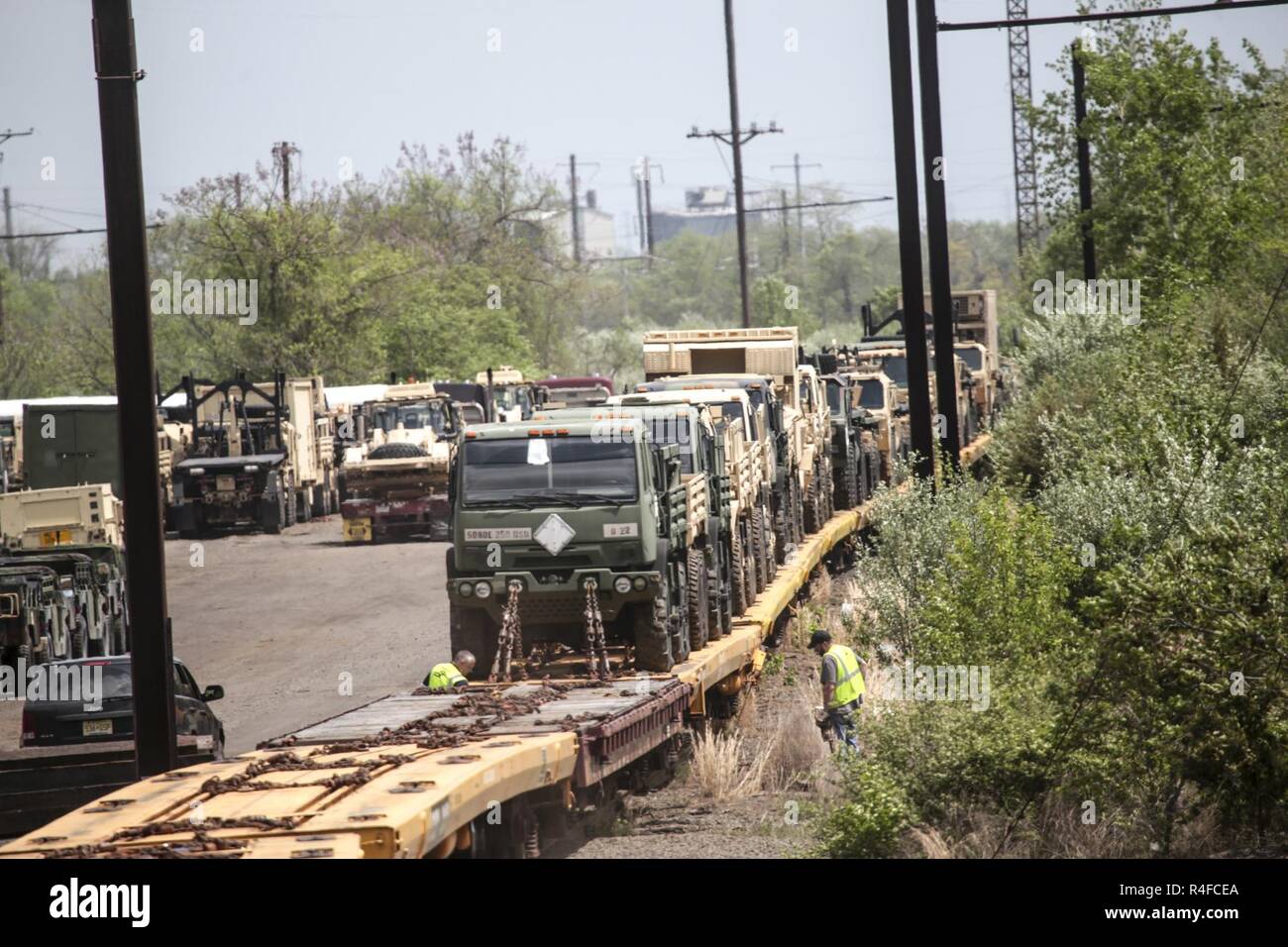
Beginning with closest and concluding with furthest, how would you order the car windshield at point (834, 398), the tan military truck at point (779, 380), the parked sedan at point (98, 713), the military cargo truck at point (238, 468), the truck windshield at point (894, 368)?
the parked sedan at point (98, 713) → the tan military truck at point (779, 380) → the car windshield at point (834, 398) → the truck windshield at point (894, 368) → the military cargo truck at point (238, 468)

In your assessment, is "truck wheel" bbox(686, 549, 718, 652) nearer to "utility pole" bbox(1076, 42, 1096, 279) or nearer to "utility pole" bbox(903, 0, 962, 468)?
"utility pole" bbox(903, 0, 962, 468)

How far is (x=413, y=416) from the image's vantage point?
128 feet

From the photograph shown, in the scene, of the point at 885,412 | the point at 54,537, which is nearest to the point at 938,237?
the point at 885,412

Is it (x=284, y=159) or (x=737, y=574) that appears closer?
(x=737, y=574)

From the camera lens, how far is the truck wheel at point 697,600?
55.0 feet

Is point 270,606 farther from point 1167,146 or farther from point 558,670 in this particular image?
point 1167,146

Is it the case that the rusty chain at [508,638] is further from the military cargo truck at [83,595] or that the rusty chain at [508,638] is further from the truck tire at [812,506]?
the truck tire at [812,506]

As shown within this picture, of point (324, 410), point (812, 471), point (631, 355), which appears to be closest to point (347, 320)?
point (324, 410)

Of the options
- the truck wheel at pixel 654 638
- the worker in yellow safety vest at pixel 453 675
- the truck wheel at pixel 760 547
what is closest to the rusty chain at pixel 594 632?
the truck wheel at pixel 654 638

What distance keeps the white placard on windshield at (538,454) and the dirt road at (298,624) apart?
394cm

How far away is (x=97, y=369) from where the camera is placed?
65.8 metres

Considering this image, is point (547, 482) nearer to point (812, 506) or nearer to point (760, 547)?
point (760, 547)

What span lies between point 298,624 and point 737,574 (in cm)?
909

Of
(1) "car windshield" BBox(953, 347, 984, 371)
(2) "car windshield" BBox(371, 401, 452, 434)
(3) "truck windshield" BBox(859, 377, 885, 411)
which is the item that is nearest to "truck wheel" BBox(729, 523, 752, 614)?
(3) "truck windshield" BBox(859, 377, 885, 411)
